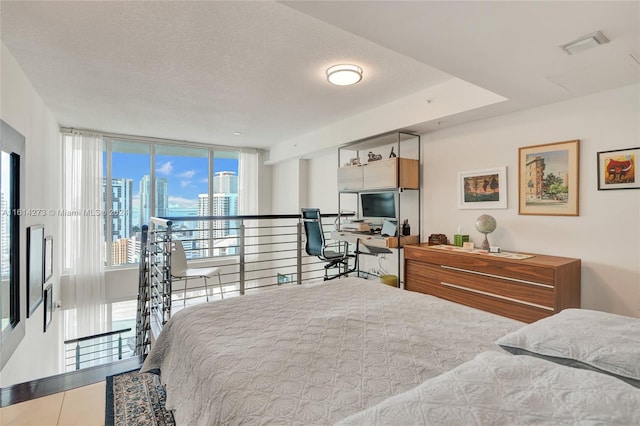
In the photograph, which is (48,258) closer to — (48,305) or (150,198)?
(48,305)

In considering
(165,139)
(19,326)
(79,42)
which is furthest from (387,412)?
(165,139)

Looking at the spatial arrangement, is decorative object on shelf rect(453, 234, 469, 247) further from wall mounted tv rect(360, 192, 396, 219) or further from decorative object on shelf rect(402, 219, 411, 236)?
wall mounted tv rect(360, 192, 396, 219)

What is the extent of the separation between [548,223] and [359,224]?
2.09 m

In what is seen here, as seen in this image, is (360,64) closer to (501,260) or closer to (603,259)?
(501,260)

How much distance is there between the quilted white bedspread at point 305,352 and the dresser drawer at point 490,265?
1.13 metres

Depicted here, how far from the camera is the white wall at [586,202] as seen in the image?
240cm

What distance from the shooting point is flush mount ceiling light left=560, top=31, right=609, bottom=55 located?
5.62ft

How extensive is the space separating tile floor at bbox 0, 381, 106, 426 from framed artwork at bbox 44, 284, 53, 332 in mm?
2235

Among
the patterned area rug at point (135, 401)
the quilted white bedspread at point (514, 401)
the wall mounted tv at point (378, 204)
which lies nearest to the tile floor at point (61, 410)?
the patterned area rug at point (135, 401)

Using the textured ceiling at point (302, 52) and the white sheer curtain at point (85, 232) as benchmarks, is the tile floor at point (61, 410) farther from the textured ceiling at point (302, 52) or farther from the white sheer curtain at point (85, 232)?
the white sheer curtain at point (85, 232)

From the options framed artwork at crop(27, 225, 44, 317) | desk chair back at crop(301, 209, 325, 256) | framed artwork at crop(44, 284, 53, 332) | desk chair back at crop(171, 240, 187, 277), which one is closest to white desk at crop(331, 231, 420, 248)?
desk chair back at crop(301, 209, 325, 256)

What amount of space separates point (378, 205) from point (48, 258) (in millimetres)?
4265

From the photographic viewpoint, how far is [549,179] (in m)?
2.83

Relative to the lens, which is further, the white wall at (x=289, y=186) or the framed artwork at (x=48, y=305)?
the white wall at (x=289, y=186)
